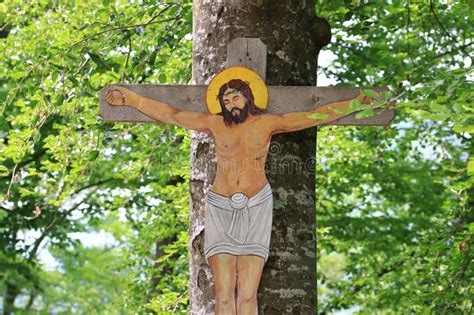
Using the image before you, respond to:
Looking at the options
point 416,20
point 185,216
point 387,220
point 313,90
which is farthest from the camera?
point 387,220

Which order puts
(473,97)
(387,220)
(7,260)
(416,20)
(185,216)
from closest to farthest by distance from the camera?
(473,97) < (185,216) < (416,20) < (387,220) < (7,260)

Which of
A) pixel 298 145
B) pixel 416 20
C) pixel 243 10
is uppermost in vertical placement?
pixel 416 20

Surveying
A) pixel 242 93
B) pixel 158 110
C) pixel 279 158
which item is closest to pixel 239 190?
pixel 279 158

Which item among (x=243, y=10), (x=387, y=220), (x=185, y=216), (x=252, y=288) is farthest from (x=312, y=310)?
(x=387, y=220)

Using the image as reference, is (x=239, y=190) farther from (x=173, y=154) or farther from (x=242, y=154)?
(x=173, y=154)

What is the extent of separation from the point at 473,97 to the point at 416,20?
548 centimetres

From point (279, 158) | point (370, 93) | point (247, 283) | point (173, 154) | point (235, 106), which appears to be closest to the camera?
point (370, 93)

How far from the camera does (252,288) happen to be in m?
3.43

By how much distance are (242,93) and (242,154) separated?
266mm

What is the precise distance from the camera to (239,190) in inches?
137

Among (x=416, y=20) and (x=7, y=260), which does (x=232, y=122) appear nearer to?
(x=416, y=20)

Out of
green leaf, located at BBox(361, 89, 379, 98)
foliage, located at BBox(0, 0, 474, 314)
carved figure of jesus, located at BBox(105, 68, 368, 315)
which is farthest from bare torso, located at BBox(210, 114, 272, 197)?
foliage, located at BBox(0, 0, 474, 314)

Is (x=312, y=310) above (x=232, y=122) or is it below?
below

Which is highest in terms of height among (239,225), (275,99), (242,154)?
(275,99)
